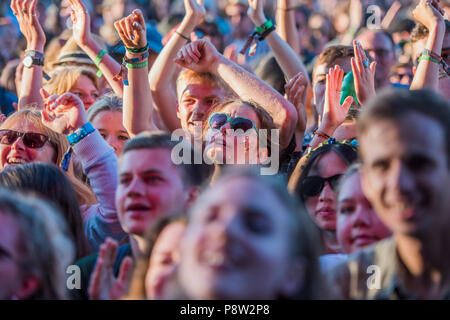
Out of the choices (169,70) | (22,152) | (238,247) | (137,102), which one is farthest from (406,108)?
(169,70)

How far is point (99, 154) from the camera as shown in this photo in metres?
3.16

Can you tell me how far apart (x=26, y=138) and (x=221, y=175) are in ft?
4.38

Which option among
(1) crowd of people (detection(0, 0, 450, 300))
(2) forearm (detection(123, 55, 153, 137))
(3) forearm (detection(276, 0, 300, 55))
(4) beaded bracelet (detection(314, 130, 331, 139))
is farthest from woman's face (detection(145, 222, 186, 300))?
(3) forearm (detection(276, 0, 300, 55))

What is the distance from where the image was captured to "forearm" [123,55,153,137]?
11.2 ft

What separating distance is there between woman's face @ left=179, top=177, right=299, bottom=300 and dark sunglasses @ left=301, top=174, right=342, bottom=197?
126cm

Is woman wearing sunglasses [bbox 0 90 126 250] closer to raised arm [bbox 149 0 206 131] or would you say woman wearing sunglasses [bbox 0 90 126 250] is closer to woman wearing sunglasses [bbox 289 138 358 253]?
raised arm [bbox 149 0 206 131]

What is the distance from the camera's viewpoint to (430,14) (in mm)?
3645

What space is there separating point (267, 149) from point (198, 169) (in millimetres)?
711

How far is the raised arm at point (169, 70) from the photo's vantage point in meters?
4.08

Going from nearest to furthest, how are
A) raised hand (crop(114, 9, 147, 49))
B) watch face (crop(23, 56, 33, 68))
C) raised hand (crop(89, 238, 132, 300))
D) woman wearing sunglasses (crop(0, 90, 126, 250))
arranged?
raised hand (crop(89, 238, 132, 300)), woman wearing sunglasses (crop(0, 90, 126, 250)), raised hand (crop(114, 9, 147, 49)), watch face (crop(23, 56, 33, 68))

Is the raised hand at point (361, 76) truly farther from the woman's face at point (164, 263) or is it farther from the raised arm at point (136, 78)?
the woman's face at point (164, 263)

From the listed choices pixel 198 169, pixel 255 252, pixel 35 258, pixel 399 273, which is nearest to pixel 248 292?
pixel 255 252

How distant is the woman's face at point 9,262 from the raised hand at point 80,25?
2.21 metres

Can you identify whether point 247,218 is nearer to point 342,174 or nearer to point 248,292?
point 248,292
